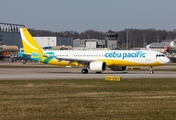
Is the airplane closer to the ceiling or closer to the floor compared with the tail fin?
closer to the floor

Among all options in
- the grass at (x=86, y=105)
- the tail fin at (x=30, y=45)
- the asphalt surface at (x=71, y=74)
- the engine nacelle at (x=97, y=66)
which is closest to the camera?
the grass at (x=86, y=105)

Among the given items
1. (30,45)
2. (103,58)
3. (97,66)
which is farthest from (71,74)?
(30,45)

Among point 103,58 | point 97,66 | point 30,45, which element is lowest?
point 97,66

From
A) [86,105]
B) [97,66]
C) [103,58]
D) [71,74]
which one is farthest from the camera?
[103,58]

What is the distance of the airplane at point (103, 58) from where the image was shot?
57.0 meters

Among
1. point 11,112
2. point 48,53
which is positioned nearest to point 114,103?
point 11,112

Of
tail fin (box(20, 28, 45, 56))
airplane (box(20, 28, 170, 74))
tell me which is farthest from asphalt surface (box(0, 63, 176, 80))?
tail fin (box(20, 28, 45, 56))

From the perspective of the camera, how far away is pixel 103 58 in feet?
191

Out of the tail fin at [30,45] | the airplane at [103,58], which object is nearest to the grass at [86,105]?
the airplane at [103,58]

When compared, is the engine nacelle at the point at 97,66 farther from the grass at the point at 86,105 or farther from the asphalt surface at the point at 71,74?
the grass at the point at 86,105

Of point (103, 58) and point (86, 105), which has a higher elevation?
point (103, 58)

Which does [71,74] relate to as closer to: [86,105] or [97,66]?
[97,66]

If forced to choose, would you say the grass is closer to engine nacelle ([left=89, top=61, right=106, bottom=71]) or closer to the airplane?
engine nacelle ([left=89, top=61, right=106, bottom=71])

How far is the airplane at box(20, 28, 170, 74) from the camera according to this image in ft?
187
